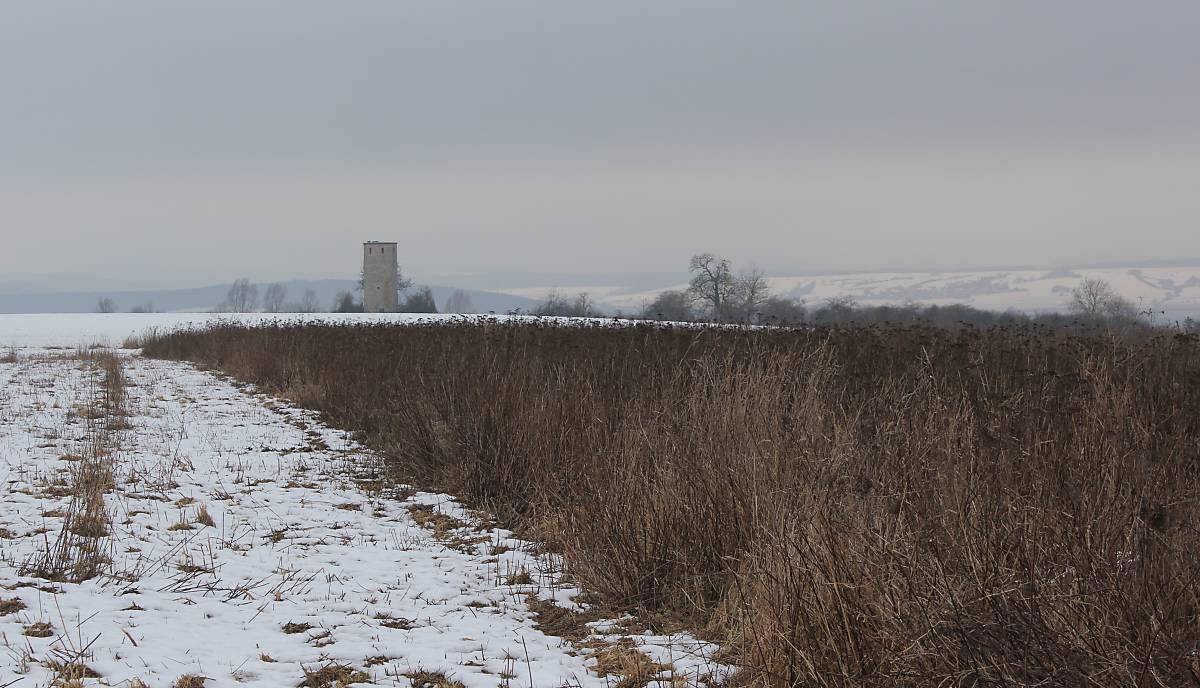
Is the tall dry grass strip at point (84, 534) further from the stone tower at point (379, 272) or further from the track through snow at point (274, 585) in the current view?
the stone tower at point (379, 272)

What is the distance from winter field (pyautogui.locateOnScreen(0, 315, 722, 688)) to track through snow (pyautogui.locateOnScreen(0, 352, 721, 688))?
16mm

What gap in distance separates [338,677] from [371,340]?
14590 millimetres

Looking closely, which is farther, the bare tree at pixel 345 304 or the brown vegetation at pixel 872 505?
the bare tree at pixel 345 304

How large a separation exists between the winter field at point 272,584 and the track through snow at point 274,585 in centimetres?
2

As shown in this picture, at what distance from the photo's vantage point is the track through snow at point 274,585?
3676mm

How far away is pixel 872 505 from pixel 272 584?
3333mm

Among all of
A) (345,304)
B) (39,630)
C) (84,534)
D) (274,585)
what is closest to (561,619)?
(274,585)

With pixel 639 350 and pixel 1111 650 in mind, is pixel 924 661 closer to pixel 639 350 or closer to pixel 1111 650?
pixel 1111 650

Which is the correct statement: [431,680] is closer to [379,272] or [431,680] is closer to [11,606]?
[11,606]

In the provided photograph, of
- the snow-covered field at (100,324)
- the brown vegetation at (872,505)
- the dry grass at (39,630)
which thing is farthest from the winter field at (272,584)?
the snow-covered field at (100,324)

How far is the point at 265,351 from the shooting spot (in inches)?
728

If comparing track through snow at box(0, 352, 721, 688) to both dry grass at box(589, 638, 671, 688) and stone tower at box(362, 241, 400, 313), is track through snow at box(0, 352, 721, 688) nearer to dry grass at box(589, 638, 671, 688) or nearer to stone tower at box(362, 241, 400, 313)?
dry grass at box(589, 638, 671, 688)

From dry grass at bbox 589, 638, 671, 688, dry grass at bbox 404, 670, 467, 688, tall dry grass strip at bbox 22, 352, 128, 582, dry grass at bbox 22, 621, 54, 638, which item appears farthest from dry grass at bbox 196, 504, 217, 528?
dry grass at bbox 589, 638, 671, 688

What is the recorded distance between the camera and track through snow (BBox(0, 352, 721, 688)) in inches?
145
